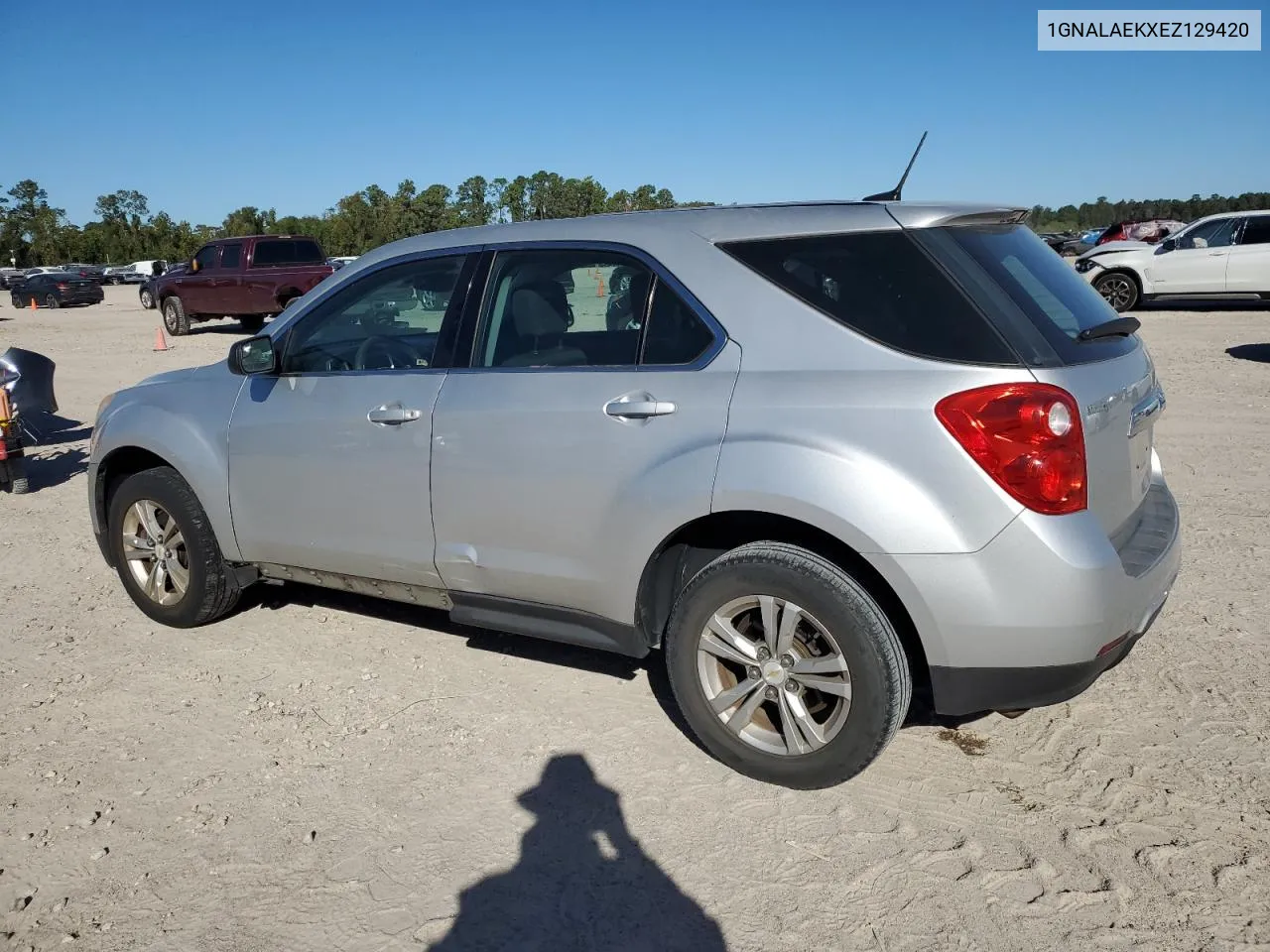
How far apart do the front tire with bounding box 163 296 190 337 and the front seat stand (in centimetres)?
1994

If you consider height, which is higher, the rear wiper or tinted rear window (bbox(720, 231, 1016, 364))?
tinted rear window (bbox(720, 231, 1016, 364))

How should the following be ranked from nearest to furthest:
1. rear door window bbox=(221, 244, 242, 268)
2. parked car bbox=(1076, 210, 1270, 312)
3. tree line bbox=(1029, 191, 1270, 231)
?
parked car bbox=(1076, 210, 1270, 312) < rear door window bbox=(221, 244, 242, 268) < tree line bbox=(1029, 191, 1270, 231)

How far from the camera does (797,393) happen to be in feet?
10.2

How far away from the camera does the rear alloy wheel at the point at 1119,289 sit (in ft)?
57.8

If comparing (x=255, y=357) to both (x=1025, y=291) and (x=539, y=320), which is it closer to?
(x=539, y=320)

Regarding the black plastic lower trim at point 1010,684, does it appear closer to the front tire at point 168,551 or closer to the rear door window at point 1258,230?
the front tire at point 168,551

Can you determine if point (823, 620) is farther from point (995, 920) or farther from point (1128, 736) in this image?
point (1128, 736)

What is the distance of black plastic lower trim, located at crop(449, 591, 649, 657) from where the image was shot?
361 cm

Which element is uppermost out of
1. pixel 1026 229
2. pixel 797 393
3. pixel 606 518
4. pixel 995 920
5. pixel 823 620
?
pixel 1026 229

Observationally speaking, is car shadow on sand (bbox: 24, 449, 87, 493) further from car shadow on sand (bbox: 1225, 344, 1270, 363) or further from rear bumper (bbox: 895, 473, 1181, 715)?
car shadow on sand (bbox: 1225, 344, 1270, 363)

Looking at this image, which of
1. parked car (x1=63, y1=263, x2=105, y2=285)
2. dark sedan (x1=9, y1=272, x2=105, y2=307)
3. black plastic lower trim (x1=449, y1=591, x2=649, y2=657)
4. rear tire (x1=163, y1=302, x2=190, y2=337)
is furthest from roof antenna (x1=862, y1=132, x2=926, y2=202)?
parked car (x1=63, y1=263, x2=105, y2=285)

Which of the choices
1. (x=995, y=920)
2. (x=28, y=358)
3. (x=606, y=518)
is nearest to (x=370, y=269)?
(x=606, y=518)

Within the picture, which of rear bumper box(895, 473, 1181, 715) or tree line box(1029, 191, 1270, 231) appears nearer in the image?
rear bumper box(895, 473, 1181, 715)

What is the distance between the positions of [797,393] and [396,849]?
1.87m
